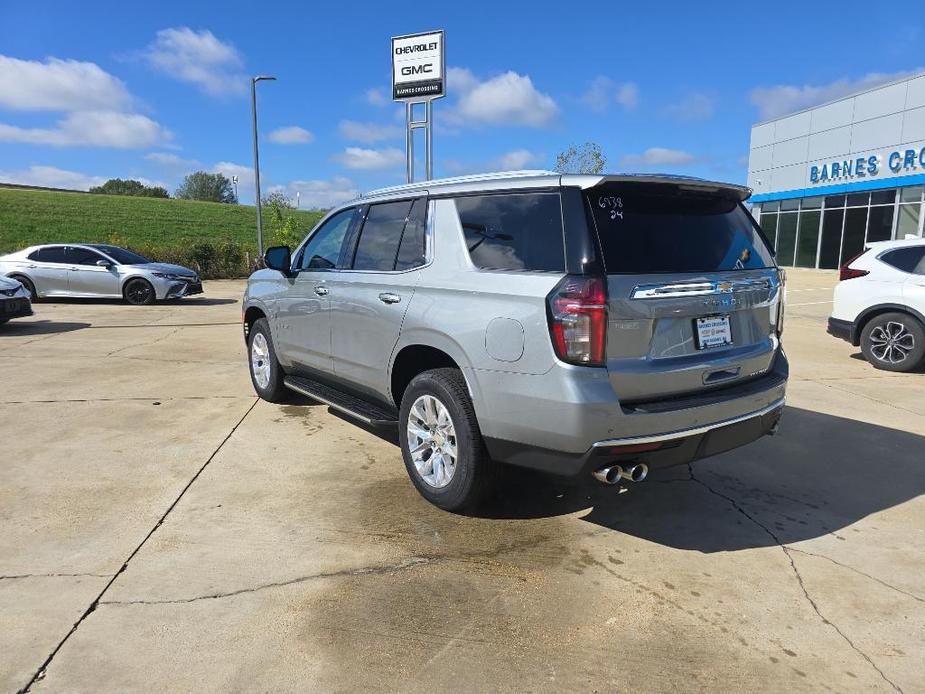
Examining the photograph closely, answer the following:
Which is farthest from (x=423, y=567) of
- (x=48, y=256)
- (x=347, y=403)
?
(x=48, y=256)

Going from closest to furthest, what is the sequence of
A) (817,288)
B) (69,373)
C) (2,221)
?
(69,373), (817,288), (2,221)

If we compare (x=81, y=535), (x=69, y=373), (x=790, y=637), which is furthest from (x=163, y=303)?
(x=790, y=637)

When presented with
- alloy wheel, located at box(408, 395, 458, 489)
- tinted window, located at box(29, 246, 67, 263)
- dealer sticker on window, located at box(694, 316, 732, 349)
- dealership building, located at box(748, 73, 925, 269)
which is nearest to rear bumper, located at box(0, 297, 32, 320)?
tinted window, located at box(29, 246, 67, 263)

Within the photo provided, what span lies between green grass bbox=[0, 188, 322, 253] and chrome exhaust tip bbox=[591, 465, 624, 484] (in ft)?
118

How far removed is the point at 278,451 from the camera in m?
4.89

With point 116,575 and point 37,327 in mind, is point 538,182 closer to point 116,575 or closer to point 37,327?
point 116,575

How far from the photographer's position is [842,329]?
8.53 meters

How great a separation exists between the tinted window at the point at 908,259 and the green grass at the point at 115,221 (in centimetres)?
3331

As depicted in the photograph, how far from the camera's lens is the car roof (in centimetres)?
325

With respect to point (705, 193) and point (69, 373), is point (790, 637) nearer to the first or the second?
point (705, 193)

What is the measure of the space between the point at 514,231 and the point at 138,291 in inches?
541

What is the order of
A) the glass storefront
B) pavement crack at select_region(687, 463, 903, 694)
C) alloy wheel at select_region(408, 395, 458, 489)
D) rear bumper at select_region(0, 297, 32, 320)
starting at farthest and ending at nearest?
the glass storefront
rear bumper at select_region(0, 297, 32, 320)
alloy wheel at select_region(408, 395, 458, 489)
pavement crack at select_region(687, 463, 903, 694)

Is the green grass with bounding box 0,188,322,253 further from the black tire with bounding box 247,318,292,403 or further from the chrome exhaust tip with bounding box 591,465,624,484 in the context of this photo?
the chrome exhaust tip with bounding box 591,465,624,484

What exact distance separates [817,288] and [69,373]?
21.3 metres
